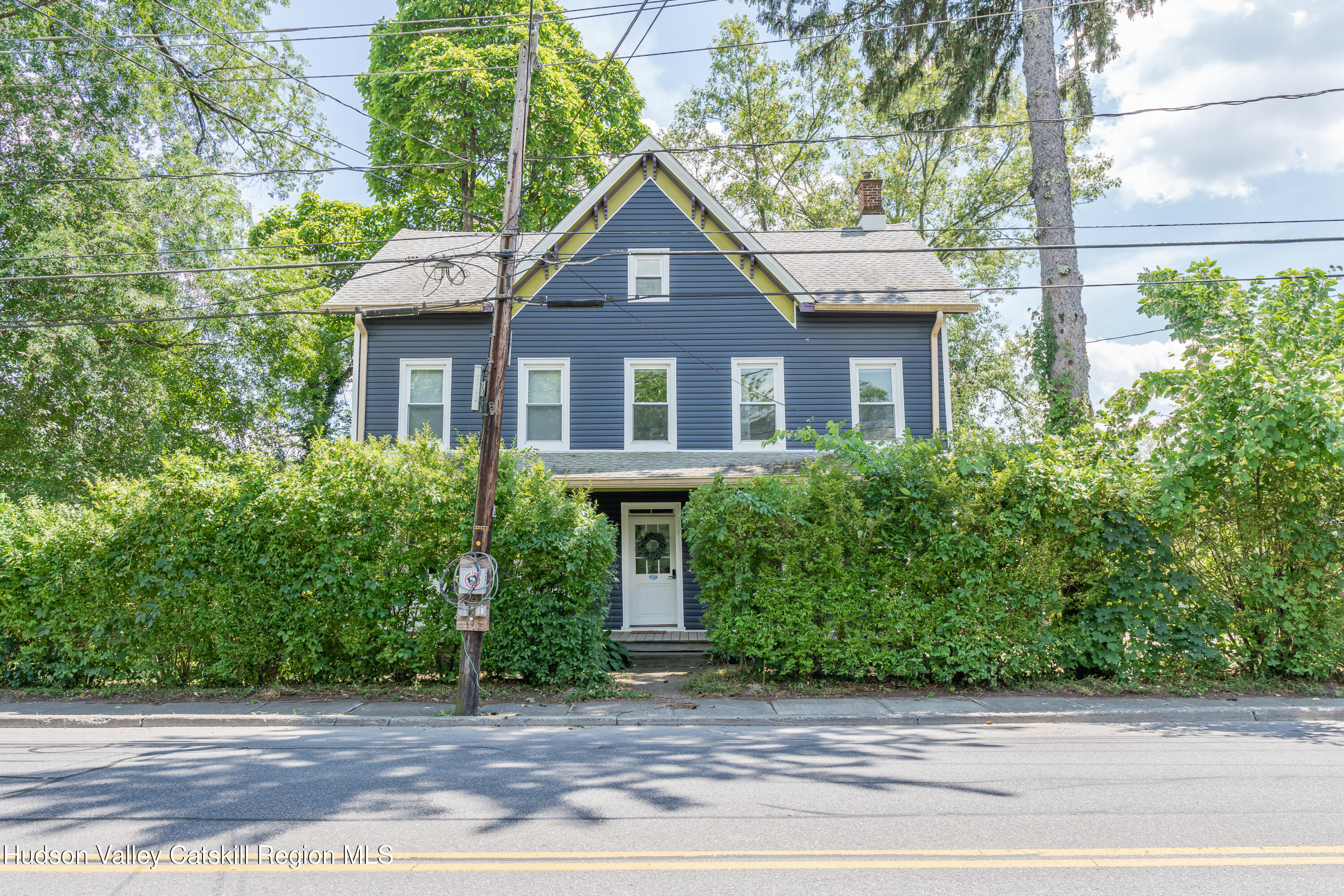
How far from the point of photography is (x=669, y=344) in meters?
15.4

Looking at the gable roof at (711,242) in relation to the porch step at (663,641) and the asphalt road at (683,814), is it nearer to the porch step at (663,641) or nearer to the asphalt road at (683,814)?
the porch step at (663,641)

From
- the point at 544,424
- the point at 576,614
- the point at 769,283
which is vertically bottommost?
the point at 576,614

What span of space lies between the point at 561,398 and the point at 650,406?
72.3 inches

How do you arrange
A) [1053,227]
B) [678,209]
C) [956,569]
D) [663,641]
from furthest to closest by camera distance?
1. [678,209]
2. [1053,227]
3. [663,641]
4. [956,569]

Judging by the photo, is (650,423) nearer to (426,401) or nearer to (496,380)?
(426,401)

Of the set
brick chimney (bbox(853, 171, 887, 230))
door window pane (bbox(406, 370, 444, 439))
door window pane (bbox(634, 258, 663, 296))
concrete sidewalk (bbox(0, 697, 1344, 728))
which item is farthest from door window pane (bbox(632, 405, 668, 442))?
brick chimney (bbox(853, 171, 887, 230))

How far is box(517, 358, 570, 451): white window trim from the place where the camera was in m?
15.1

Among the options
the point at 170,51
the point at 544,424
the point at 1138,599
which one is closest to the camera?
the point at 1138,599

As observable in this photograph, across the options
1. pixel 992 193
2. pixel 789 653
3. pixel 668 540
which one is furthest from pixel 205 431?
pixel 992 193

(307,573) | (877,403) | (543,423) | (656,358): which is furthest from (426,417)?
(877,403)

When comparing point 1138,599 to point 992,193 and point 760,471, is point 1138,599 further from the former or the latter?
point 992,193

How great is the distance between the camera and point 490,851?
434 centimetres

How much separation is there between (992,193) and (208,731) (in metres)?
28.8

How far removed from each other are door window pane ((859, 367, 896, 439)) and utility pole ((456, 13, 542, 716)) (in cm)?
829
